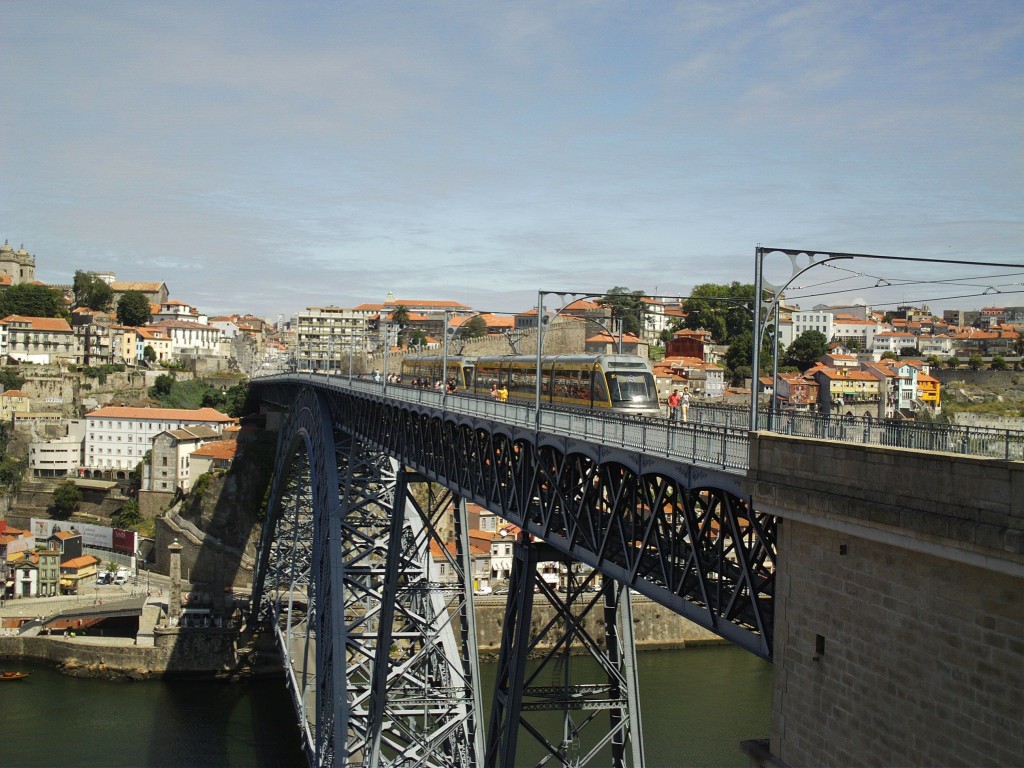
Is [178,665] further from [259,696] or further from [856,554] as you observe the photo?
[856,554]

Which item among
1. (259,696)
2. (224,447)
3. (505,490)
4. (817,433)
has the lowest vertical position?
(259,696)

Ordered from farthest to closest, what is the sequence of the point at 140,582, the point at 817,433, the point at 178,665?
the point at 140,582
the point at 178,665
the point at 817,433

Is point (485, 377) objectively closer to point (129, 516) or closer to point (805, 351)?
point (805, 351)

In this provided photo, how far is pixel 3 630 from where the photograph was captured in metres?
47.8

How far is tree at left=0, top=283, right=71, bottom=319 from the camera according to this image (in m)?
98.8

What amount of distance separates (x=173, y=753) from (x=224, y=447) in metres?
33.1

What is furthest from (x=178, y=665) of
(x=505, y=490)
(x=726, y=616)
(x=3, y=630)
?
(x=726, y=616)

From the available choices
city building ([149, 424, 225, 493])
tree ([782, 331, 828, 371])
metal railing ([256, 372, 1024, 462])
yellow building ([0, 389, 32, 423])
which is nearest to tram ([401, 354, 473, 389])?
metal railing ([256, 372, 1024, 462])

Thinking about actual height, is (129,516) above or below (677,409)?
below

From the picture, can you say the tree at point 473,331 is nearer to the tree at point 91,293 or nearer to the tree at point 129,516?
the tree at point 129,516

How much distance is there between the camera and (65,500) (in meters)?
65.4

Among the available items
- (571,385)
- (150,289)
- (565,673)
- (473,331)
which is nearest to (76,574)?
(473,331)

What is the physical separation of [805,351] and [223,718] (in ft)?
130

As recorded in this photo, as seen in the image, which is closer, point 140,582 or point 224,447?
point 140,582
